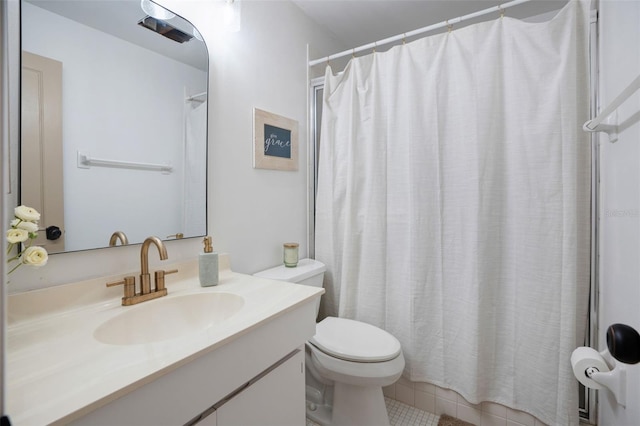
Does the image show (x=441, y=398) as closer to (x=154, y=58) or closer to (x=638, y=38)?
(x=638, y=38)

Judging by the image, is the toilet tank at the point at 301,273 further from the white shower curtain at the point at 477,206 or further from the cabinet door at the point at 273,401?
the cabinet door at the point at 273,401

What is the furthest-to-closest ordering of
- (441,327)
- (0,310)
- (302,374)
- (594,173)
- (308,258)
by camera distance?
(308,258), (441,327), (594,173), (302,374), (0,310)

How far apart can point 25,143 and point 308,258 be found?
150 centimetres

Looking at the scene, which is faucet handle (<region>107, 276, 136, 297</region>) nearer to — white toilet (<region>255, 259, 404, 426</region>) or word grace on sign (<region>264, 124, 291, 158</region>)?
white toilet (<region>255, 259, 404, 426</region>)

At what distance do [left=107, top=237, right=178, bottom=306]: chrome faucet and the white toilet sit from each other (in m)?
0.57

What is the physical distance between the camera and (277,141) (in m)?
1.73

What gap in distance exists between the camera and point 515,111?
1.37 meters

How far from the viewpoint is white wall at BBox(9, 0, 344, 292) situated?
127 cm

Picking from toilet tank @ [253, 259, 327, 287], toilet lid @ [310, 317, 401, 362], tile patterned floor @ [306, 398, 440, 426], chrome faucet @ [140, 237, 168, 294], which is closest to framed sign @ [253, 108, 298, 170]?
toilet tank @ [253, 259, 327, 287]

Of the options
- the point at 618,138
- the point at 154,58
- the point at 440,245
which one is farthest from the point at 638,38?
the point at 154,58

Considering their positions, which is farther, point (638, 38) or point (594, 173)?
point (594, 173)

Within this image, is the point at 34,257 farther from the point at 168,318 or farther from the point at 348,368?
the point at 348,368

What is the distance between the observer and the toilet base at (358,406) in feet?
4.58

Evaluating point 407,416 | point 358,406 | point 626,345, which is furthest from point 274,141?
point 407,416
